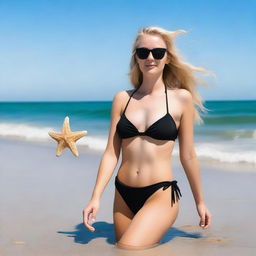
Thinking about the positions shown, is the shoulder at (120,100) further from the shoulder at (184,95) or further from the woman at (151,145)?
the shoulder at (184,95)

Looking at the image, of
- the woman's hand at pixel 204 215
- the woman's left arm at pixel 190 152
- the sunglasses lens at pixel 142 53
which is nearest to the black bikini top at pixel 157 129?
the woman's left arm at pixel 190 152

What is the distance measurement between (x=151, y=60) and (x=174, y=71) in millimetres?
338

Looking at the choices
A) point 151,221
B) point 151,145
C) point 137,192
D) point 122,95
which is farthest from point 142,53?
point 151,221

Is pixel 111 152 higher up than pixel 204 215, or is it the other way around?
pixel 111 152

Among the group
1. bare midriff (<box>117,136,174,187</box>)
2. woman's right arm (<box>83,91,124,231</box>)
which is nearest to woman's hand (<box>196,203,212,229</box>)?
bare midriff (<box>117,136,174,187</box>)

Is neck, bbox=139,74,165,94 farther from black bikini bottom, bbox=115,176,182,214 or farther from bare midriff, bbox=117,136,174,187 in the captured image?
black bikini bottom, bbox=115,176,182,214

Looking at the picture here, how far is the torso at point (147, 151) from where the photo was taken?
4109 mm

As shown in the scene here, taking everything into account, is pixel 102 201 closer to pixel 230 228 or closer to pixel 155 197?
pixel 230 228

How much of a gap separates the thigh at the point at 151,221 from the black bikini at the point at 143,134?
0.17ft

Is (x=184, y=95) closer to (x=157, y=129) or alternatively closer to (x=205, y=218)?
(x=157, y=129)

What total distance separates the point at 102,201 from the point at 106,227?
1293 mm

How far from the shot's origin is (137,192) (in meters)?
4.11

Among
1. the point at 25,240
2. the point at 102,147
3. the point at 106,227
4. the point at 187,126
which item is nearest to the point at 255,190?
the point at 106,227

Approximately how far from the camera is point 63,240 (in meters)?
Result: 4.55
